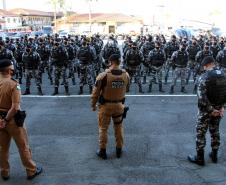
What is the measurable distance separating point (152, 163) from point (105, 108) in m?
1.20

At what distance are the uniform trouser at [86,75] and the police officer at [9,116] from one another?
24.5ft

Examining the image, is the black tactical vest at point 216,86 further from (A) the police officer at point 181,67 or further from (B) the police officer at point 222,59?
(B) the police officer at point 222,59

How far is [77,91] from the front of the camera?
13586mm

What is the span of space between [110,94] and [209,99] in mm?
1594

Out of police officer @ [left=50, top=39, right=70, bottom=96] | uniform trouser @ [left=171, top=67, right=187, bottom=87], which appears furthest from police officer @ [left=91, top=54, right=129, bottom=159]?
uniform trouser @ [left=171, top=67, right=187, bottom=87]

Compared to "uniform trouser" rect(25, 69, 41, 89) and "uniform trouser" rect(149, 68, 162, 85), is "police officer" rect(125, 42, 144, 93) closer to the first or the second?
"uniform trouser" rect(149, 68, 162, 85)

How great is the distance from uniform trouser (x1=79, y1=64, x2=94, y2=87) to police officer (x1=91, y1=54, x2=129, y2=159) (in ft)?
21.7

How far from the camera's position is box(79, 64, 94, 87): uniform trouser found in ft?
43.4

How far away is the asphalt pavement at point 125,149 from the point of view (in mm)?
5957

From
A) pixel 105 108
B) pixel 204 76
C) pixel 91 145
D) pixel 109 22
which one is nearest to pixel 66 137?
pixel 91 145

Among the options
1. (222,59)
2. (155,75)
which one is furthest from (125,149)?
(222,59)

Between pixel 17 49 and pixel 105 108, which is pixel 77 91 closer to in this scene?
pixel 17 49

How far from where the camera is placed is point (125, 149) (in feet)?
23.8

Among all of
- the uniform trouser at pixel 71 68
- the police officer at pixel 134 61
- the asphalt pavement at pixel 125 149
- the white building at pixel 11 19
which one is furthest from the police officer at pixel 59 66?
the white building at pixel 11 19
